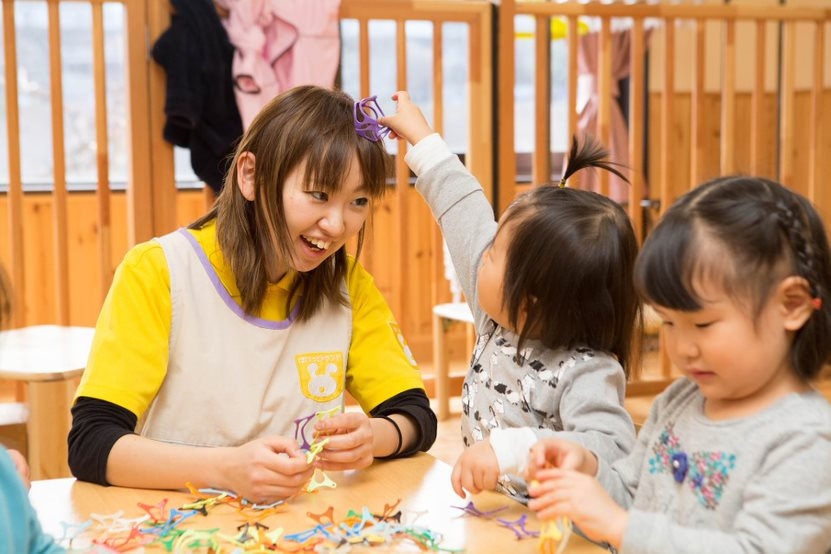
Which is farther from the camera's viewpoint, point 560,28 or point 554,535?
point 560,28

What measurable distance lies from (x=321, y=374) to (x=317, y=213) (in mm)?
247

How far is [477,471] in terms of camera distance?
1.04 metres

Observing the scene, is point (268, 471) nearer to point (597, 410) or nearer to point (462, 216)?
point (597, 410)

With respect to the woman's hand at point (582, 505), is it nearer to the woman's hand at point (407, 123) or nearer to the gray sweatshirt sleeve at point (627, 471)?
the gray sweatshirt sleeve at point (627, 471)

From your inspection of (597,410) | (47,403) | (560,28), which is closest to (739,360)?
(597,410)

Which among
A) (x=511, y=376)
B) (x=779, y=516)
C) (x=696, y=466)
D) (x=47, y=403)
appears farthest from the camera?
(x=47, y=403)

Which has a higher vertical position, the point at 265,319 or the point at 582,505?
the point at 265,319

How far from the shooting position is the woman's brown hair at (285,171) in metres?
1.30

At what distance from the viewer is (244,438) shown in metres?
1.35

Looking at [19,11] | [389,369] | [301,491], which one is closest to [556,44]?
[19,11]

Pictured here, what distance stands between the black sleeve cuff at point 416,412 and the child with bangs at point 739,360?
17.3 inches

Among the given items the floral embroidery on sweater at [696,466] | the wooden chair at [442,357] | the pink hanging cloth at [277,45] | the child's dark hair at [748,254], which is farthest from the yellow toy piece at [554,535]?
the wooden chair at [442,357]

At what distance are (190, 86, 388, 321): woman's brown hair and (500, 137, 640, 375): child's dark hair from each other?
0.81 ft

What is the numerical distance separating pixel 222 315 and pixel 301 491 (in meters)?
0.32
